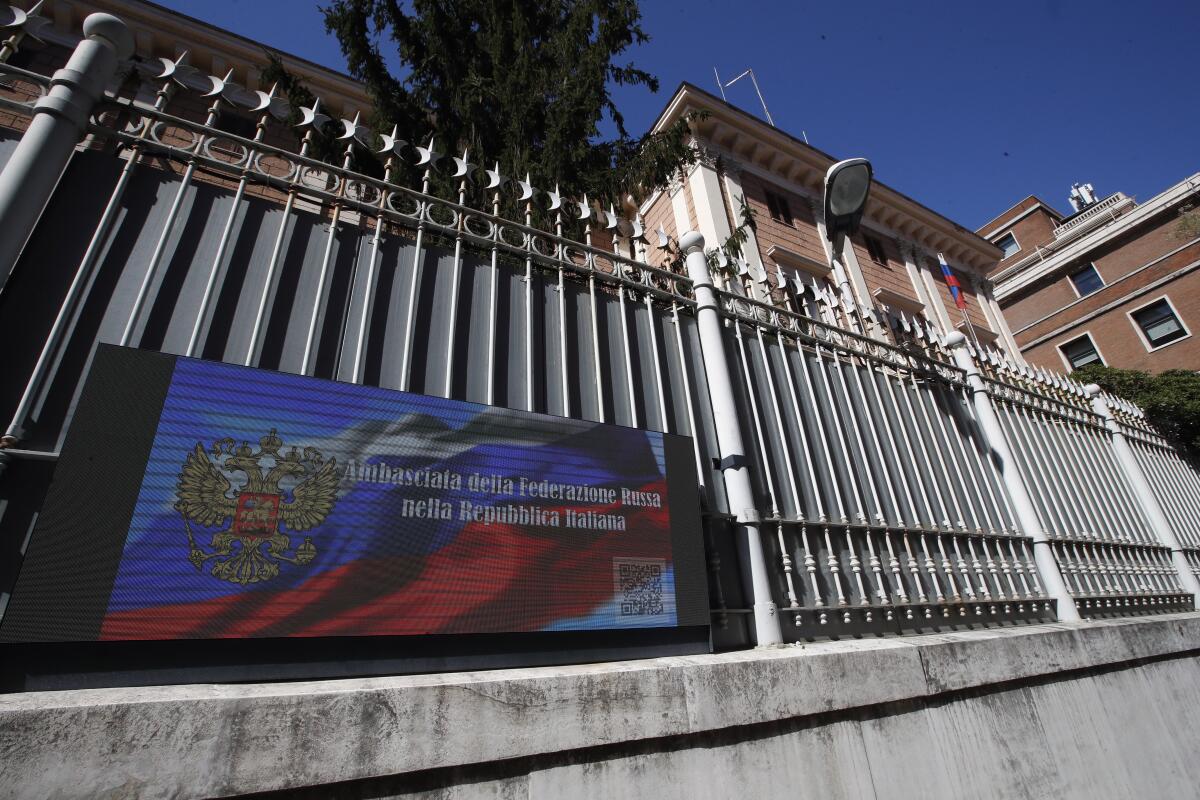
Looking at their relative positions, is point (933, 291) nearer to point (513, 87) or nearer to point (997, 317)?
point (997, 317)

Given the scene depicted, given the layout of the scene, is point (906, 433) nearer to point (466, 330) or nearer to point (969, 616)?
point (969, 616)

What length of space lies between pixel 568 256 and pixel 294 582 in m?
2.42

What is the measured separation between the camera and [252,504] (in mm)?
Answer: 1918

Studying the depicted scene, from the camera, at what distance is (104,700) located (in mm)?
1365

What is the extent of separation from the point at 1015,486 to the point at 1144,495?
3.18 metres

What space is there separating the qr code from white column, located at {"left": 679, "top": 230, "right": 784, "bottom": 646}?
0.64 meters

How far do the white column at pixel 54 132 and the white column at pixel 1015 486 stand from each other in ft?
21.7

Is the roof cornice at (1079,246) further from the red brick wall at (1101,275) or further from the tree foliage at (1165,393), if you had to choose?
the tree foliage at (1165,393)

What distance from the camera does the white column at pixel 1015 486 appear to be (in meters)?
4.39

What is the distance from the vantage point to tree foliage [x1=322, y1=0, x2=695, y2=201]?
5.72 meters

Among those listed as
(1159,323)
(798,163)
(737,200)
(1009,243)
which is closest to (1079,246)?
(1159,323)

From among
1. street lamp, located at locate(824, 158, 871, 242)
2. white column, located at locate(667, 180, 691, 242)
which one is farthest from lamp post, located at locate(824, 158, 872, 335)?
white column, located at locate(667, 180, 691, 242)

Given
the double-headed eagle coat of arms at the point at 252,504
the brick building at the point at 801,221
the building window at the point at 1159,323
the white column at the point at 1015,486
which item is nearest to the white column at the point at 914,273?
the brick building at the point at 801,221

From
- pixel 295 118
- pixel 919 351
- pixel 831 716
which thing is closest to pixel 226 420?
pixel 831 716
